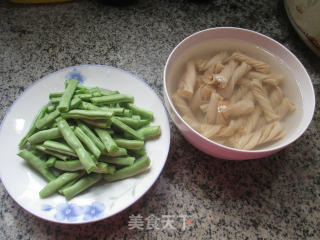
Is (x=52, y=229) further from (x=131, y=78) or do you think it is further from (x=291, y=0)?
(x=291, y=0)

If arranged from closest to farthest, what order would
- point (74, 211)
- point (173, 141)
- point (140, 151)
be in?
point (74, 211) → point (140, 151) → point (173, 141)

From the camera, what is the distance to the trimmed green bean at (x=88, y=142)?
2.86 feet

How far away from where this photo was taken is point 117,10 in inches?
58.6

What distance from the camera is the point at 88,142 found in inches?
35.3

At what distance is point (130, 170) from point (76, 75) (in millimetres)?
446

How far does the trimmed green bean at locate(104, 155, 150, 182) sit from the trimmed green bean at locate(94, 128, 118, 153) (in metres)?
0.08

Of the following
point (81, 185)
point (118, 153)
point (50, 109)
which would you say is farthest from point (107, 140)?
point (50, 109)

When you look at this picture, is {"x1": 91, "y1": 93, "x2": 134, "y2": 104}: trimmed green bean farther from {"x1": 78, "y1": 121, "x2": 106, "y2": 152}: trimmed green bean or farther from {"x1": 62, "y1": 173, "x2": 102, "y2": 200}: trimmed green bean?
{"x1": 62, "y1": 173, "x2": 102, "y2": 200}: trimmed green bean

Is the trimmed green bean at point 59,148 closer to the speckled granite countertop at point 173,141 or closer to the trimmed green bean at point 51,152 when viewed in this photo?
the trimmed green bean at point 51,152

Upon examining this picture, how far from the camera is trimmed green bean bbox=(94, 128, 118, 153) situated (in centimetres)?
88

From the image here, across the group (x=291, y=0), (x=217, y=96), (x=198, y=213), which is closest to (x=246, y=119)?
(x=217, y=96)

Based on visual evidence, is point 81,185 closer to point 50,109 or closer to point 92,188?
point 92,188

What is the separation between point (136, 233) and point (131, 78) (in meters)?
0.55

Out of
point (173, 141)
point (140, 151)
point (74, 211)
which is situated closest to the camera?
point (74, 211)
